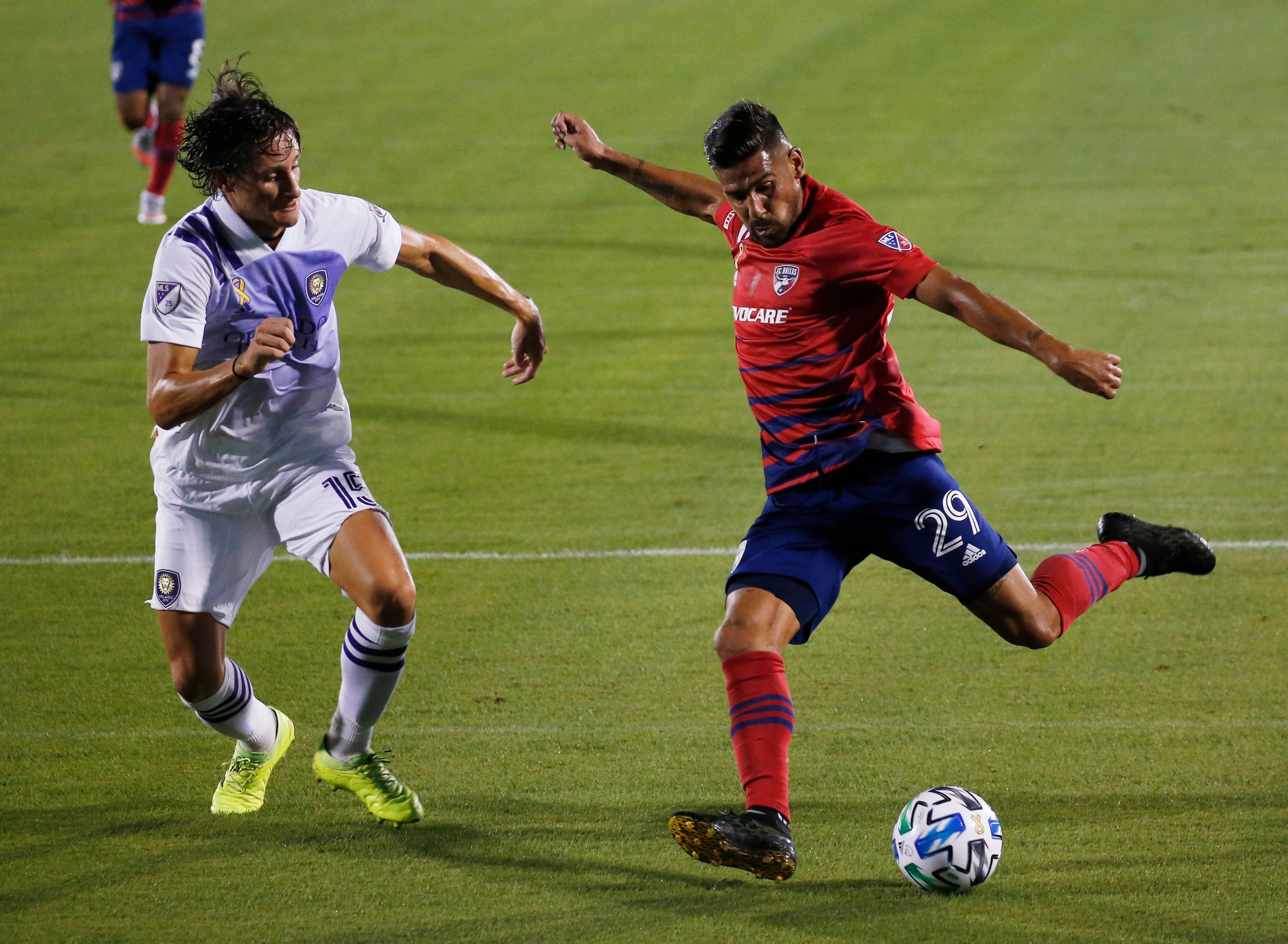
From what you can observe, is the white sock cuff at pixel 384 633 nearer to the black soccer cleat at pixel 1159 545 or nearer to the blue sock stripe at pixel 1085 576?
the blue sock stripe at pixel 1085 576

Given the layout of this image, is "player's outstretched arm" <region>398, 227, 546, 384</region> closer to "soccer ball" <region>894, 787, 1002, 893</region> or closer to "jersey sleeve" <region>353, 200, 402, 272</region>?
"jersey sleeve" <region>353, 200, 402, 272</region>

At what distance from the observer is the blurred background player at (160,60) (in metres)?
13.7

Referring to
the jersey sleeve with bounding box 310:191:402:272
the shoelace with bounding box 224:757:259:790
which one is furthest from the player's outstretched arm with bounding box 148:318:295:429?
the shoelace with bounding box 224:757:259:790

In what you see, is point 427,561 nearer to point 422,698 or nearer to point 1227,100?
point 422,698

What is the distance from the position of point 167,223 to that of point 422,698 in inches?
377

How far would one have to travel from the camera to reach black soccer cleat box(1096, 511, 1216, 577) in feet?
18.3

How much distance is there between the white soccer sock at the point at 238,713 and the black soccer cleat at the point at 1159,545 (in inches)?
114

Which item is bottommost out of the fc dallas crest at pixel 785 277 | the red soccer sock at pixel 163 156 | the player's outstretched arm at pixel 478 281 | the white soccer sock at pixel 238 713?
the red soccer sock at pixel 163 156

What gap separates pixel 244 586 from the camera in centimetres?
496

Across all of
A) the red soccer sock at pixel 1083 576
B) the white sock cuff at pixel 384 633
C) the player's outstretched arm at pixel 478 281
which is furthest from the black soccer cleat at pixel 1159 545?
the white sock cuff at pixel 384 633

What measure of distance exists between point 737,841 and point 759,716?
42 cm

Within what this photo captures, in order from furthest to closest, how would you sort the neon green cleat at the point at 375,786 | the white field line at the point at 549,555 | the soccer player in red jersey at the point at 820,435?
the white field line at the point at 549,555 → the neon green cleat at the point at 375,786 → the soccer player in red jersey at the point at 820,435

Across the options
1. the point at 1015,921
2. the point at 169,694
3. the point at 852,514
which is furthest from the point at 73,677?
the point at 1015,921

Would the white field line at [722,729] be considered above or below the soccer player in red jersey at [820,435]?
below
